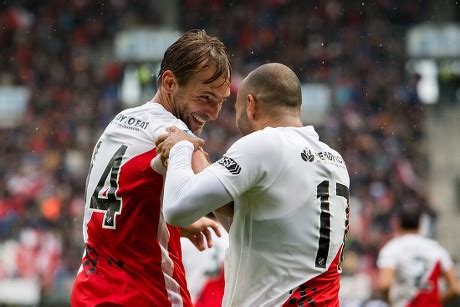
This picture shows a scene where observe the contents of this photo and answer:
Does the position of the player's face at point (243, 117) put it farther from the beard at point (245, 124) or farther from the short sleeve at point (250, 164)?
the short sleeve at point (250, 164)

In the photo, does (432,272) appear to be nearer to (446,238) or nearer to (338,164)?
(338,164)

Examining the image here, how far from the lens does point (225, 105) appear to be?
19922mm

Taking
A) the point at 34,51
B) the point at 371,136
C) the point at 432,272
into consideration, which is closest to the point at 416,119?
the point at 371,136

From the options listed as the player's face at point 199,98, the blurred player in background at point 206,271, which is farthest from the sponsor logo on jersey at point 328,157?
the blurred player in background at point 206,271

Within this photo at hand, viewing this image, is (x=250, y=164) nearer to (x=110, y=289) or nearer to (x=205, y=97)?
(x=205, y=97)

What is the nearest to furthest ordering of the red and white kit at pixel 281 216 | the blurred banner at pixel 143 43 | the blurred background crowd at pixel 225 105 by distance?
1. the red and white kit at pixel 281 216
2. the blurred background crowd at pixel 225 105
3. the blurred banner at pixel 143 43

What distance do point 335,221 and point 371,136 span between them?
1557cm

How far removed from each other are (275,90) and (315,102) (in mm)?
16644

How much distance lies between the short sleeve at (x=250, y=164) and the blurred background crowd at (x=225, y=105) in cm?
1006

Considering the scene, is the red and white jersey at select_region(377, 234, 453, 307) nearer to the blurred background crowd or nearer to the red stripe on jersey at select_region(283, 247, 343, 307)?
the red stripe on jersey at select_region(283, 247, 343, 307)

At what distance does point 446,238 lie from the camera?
17125mm

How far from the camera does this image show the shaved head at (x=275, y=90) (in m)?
3.93

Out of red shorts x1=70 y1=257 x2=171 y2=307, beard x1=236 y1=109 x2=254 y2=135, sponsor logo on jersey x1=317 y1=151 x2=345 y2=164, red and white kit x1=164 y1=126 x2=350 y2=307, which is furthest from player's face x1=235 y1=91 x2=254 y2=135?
red shorts x1=70 y1=257 x2=171 y2=307

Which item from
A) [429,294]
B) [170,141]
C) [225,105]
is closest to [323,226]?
[170,141]
